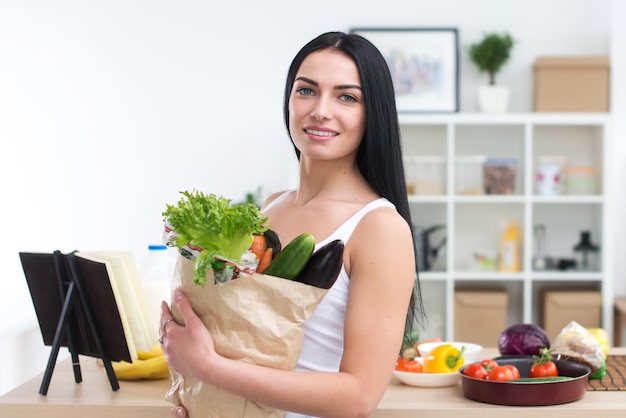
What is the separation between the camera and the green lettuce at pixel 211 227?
133 cm

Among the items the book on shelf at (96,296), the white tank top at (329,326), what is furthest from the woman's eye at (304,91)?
the book on shelf at (96,296)

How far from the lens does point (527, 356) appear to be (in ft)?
7.33

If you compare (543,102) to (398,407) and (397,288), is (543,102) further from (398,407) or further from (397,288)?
(397,288)

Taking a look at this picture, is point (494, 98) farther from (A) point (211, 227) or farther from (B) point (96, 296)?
(A) point (211, 227)

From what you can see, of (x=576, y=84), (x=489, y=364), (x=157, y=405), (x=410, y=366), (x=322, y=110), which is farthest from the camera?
(x=576, y=84)

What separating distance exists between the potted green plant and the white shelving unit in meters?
0.10

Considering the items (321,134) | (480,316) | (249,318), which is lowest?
(480,316)

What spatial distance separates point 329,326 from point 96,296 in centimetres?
68

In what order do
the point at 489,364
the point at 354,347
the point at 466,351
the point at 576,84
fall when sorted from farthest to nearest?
the point at 576,84 < the point at 466,351 < the point at 489,364 < the point at 354,347

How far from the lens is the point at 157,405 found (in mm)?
1935

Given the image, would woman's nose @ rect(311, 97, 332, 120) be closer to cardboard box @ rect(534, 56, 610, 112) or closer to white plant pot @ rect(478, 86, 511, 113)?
white plant pot @ rect(478, 86, 511, 113)

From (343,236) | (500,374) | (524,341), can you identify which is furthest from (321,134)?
(524,341)

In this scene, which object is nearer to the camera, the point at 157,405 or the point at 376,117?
the point at 376,117

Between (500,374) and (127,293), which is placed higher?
(127,293)
